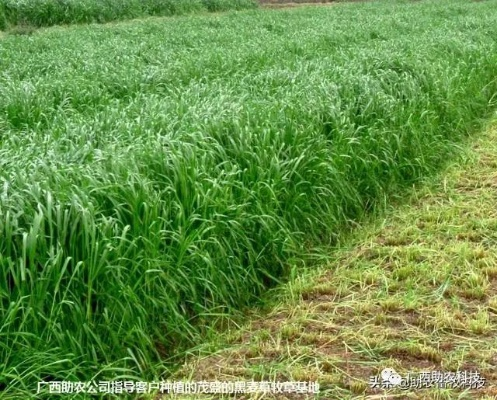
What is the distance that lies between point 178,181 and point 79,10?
618 inches

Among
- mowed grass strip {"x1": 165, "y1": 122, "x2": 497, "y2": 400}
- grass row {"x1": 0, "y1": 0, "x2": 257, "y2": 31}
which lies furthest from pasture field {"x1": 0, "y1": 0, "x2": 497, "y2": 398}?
grass row {"x1": 0, "y1": 0, "x2": 257, "y2": 31}

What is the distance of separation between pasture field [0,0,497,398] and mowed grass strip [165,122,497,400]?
211mm

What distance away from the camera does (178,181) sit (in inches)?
148

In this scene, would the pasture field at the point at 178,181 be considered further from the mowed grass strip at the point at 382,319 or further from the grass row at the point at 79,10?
the grass row at the point at 79,10

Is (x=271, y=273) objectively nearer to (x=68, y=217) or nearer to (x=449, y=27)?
(x=68, y=217)

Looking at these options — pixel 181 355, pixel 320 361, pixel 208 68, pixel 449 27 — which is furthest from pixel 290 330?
pixel 449 27

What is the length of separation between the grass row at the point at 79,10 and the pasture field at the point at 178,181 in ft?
32.0

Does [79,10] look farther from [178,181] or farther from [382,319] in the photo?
[382,319]

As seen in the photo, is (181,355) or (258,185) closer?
(181,355)

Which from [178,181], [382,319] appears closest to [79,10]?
[178,181]

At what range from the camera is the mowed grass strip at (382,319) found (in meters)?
2.97

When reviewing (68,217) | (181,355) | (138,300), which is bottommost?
(181,355)

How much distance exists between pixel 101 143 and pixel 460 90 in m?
4.24

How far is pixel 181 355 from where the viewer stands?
10.5 feet
